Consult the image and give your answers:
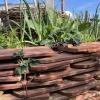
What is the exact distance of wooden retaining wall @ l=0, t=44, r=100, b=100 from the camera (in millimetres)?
3767

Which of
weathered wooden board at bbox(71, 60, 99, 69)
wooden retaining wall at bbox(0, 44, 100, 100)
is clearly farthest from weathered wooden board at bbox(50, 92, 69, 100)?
weathered wooden board at bbox(71, 60, 99, 69)

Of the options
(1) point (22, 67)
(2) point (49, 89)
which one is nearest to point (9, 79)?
(1) point (22, 67)

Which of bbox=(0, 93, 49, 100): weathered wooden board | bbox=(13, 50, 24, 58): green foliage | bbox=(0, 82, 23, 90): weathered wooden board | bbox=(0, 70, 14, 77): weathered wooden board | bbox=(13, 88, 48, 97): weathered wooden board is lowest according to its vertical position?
bbox=(0, 93, 49, 100): weathered wooden board

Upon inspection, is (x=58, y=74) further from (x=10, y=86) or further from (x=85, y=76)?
(x=10, y=86)

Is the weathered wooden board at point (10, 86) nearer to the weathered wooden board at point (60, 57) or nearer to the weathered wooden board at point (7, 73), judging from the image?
the weathered wooden board at point (7, 73)

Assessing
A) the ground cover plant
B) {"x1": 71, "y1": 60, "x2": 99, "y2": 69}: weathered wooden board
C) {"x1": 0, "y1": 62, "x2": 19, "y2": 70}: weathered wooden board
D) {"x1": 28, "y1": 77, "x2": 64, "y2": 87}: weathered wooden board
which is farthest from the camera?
the ground cover plant

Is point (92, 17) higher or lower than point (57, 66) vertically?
higher

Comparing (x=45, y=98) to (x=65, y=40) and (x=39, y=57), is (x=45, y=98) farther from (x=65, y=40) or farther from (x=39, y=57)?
(x=65, y=40)

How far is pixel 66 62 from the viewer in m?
4.00

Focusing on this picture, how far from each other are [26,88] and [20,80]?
105 mm

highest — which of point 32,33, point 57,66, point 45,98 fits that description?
point 32,33

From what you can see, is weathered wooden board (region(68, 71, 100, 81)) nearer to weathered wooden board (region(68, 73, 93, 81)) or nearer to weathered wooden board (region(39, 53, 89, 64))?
weathered wooden board (region(68, 73, 93, 81))

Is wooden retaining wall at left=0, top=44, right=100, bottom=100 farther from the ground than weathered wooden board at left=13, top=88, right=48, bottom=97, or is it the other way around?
wooden retaining wall at left=0, top=44, right=100, bottom=100

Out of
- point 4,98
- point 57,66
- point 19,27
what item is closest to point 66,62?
point 57,66
